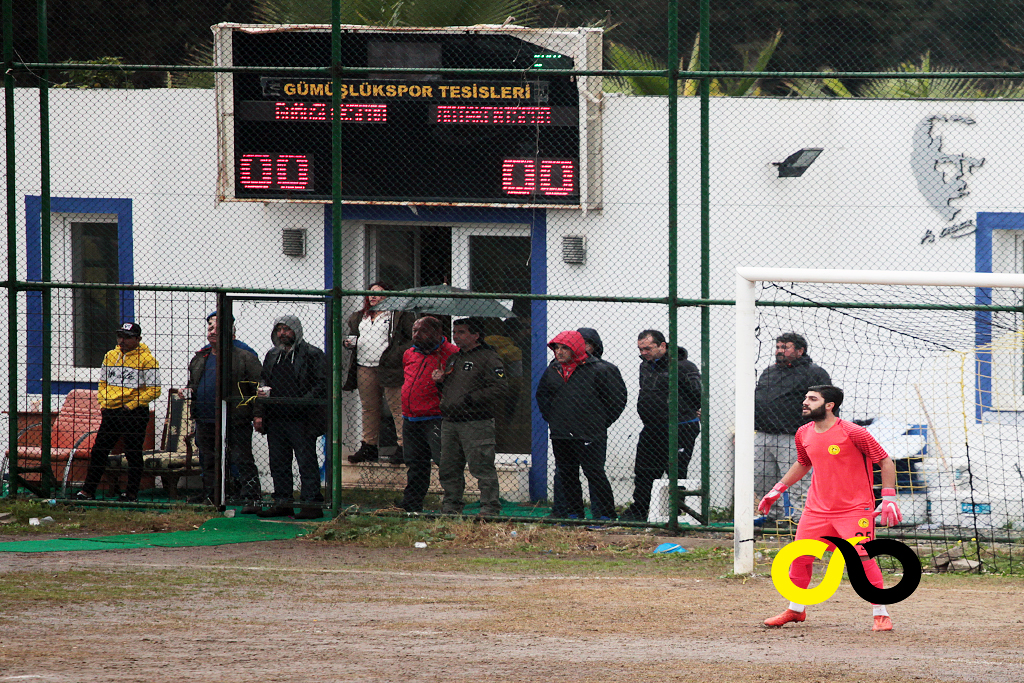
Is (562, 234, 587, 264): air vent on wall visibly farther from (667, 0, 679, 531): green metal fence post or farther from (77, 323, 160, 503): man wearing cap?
(77, 323, 160, 503): man wearing cap

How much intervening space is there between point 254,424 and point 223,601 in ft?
10.2

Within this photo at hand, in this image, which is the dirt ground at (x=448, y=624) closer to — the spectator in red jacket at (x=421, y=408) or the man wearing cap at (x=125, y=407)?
the spectator in red jacket at (x=421, y=408)

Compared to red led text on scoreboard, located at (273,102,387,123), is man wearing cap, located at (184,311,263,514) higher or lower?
lower

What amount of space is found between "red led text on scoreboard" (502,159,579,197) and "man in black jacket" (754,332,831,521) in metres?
2.33

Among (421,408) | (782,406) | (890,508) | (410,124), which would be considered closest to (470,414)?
(421,408)

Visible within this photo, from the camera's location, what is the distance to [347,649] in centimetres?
626

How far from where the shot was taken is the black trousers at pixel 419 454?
1033 centimetres

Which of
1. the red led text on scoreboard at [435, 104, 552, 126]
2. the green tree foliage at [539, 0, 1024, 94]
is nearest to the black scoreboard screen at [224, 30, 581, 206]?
the red led text on scoreboard at [435, 104, 552, 126]

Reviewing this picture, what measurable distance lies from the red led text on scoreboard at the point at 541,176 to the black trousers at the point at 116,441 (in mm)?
3968

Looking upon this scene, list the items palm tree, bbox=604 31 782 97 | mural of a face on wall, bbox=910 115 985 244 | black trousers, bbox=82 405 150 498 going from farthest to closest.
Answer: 1. palm tree, bbox=604 31 782 97
2. mural of a face on wall, bbox=910 115 985 244
3. black trousers, bbox=82 405 150 498

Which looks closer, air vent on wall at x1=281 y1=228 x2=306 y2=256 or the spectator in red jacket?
the spectator in red jacket

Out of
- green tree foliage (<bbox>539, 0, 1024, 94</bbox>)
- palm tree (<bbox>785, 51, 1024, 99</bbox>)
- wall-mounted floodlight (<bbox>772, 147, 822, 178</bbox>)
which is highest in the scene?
green tree foliage (<bbox>539, 0, 1024, 94</bbox>)

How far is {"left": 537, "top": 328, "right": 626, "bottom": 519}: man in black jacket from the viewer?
10.2 metres

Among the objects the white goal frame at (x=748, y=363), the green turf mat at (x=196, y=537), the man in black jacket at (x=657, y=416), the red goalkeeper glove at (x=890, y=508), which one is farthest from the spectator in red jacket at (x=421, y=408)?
the red goalkeeper glove at (x=890, y=508)
